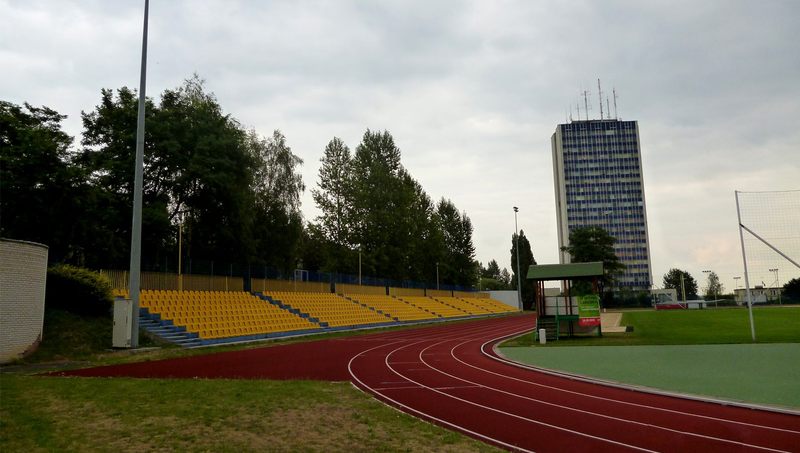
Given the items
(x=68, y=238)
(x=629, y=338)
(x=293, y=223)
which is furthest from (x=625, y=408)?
(x=293, y=223)

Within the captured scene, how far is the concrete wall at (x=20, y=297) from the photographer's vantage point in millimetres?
17203

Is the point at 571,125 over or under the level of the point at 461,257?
over

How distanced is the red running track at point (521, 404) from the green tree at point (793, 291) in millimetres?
77630

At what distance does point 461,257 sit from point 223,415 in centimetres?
8682

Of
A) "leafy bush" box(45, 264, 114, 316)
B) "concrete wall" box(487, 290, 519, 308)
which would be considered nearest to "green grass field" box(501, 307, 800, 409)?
"leafy bush" box(45, 264, 114, 316)

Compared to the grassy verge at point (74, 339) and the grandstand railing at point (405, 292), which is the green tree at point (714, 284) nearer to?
the grandstand railing at point (405, 292)

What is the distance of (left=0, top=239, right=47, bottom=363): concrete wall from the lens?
17203mm

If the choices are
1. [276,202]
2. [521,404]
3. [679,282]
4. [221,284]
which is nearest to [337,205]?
[276,202]

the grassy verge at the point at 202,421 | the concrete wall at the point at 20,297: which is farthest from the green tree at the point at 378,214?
the grassy verge at the point at 202,421

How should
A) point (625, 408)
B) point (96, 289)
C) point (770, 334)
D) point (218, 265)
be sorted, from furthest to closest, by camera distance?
point (218, 265) → point (770, 334) → point (96, 289) → point (625, 408)

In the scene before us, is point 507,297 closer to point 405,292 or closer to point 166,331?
point 405,292

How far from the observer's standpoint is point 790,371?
14258 mm

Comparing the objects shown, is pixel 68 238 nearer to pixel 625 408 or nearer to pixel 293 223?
pixel 293 223

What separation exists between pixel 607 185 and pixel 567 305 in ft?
465
